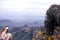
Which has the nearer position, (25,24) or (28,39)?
(28,39)

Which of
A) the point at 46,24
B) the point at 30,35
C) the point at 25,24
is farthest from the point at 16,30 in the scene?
the point at 46,24

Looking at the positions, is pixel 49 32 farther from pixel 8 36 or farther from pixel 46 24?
pixel 8 36

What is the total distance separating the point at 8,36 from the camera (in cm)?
254

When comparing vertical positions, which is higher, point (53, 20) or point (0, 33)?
point (0, 33)

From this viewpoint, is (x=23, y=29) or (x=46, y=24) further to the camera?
(x=23, y=29)

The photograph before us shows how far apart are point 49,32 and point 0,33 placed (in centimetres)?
1185

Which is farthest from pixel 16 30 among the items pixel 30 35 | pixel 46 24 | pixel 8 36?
pixel 8 36

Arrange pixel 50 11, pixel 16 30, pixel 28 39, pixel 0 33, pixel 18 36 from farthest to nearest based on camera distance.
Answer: pixel 16 30, pixel 18 36, pixel 28 39, pixel 50 11, pixel 0 33

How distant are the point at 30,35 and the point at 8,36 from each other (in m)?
23.9

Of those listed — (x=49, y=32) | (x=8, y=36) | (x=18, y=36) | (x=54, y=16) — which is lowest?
(x=18, y=36)

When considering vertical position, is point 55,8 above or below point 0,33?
below

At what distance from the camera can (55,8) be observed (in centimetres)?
1445

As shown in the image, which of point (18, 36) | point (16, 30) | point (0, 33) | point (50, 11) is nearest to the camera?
point (0, 33)

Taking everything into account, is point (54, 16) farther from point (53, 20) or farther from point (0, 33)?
point (0, 33)
